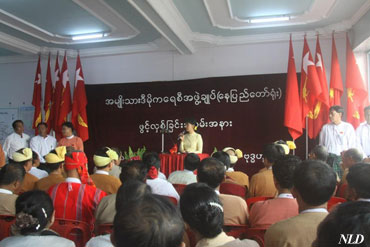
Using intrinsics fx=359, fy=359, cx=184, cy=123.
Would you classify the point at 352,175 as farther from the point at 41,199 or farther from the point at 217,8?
the point at 217,8

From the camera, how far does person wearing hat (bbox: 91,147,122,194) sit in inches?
126

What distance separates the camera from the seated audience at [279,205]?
2.03 meters

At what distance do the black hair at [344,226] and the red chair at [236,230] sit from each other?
4.69 feet

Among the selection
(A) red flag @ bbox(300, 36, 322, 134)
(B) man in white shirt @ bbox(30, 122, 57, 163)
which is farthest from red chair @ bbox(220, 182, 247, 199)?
(B) man in white shirt @ bbox(30, 122, 57, 163)

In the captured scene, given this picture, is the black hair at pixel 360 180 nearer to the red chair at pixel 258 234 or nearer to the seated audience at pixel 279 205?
the seated audience at pixel 279 205

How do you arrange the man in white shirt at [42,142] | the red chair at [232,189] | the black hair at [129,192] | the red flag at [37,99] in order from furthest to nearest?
the red flag at [37,99]
the man in white shirt at [42,142]
the red chair at [232,189]
the black hair at [129,192]

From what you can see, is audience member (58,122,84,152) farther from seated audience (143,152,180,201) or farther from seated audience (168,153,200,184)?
seated audience (143,152,180,201)

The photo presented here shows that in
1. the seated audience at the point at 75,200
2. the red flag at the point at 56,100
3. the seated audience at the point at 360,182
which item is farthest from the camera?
the red flag at the point at 56,100

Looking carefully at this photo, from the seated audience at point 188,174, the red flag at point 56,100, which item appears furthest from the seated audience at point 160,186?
the red flag at point 56,100

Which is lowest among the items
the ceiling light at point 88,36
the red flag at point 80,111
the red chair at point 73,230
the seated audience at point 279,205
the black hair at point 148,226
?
the red chair at point 73,230

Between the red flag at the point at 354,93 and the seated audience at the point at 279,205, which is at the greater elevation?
the red flag at the point at 354,93

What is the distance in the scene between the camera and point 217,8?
17.7 feet

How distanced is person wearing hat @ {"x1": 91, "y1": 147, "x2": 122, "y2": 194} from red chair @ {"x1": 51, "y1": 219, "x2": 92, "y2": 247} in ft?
3.03

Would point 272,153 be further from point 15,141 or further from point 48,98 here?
point 48,98
